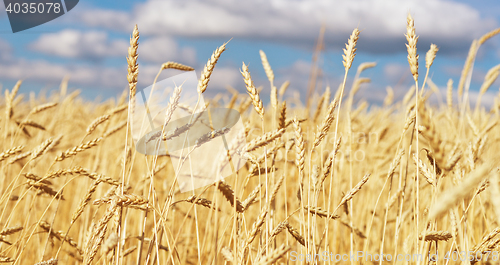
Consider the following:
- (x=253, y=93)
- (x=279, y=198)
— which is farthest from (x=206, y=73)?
(x=279, y=198)

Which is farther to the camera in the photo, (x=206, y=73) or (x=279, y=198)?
(x=279, y=198)

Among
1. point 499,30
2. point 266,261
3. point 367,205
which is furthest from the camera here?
point 499,30

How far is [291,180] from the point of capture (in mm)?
2812

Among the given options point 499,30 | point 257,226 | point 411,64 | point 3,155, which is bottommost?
point 257,226

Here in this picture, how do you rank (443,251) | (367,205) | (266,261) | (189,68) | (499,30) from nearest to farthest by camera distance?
(266,261)
(189,68)
(443,251)
(367,205)
(499,30)

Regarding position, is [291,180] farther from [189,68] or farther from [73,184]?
[73,184]

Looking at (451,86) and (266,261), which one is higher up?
(451,86)

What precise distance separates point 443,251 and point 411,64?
1.31 metres

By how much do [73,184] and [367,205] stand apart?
103 inches

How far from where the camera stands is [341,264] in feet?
5.93

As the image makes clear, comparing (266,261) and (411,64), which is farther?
(411,64)

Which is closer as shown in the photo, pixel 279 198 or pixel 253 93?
pixel 253 93

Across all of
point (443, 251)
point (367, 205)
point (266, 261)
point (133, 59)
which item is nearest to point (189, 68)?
point (133, 59)

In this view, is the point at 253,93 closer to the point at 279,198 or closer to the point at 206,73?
the point at 206,73
